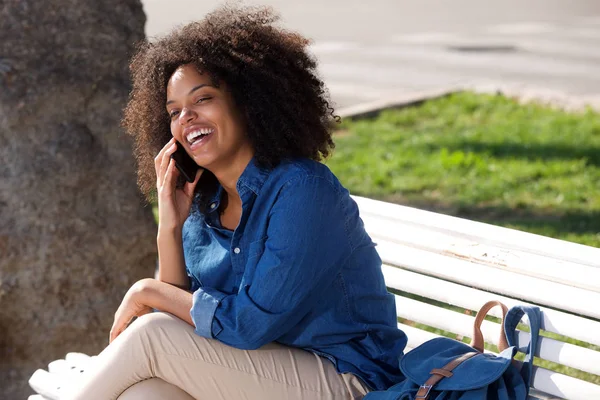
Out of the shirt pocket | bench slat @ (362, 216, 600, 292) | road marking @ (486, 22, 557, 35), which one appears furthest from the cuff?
road marking @ (486, 22, 557, 35)

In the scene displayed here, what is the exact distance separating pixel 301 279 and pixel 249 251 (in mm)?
190

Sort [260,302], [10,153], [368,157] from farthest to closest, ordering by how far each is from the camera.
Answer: [368,157] → [10,153] → [260,302]

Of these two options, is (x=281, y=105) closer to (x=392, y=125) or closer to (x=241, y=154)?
(x=241, y=154)

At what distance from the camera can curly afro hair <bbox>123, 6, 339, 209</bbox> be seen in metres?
2.96

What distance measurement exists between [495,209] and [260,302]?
3.62m

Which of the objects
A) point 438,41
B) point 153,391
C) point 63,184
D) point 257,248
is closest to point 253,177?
point 257,248

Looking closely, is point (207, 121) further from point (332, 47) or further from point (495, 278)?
point (332, 47)

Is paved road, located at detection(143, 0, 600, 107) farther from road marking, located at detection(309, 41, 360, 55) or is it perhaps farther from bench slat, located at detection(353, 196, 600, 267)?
bench slat, located at detection(353, 196, 600, 267)

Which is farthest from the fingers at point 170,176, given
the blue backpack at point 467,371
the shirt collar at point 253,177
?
the blue backpack at point 467,371

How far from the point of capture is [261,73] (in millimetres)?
2967

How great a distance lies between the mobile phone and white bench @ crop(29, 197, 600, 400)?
66cm

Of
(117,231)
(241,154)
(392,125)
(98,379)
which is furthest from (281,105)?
(392,125)

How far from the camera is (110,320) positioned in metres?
4.23

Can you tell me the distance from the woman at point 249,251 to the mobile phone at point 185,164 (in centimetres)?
3
